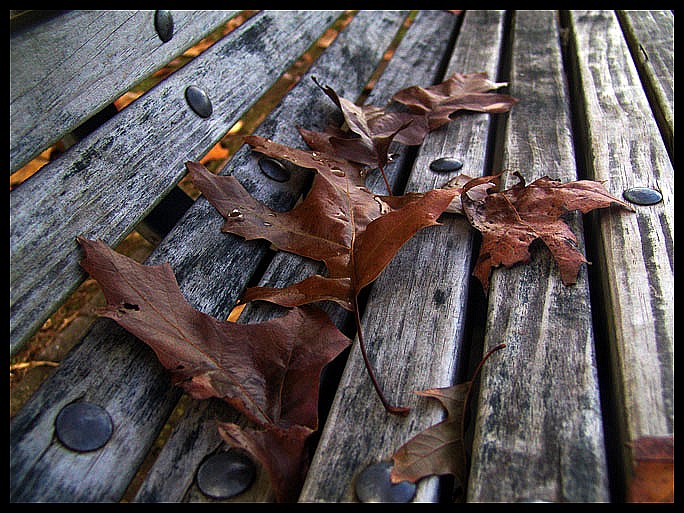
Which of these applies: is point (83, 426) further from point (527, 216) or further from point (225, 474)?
point (527, 216)

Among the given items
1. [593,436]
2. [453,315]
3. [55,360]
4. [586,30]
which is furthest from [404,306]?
[586,30]

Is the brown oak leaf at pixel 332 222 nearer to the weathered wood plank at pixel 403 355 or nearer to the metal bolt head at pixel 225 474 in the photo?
the weathered wood plank at pixel 403 355

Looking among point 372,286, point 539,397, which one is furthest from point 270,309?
point 539,397

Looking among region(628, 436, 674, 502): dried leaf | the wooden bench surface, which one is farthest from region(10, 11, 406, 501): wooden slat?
region(628, 436, 674, 502): dried leaf

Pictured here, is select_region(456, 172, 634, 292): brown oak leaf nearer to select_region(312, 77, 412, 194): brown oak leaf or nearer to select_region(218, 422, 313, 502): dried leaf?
select_region(312, 77, 412, 194): brown oak leaf

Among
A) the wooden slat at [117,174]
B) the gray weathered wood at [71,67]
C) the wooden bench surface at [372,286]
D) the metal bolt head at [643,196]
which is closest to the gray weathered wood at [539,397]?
the wooden bench surface at [372,286]

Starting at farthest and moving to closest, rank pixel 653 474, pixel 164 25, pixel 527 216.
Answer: pixel 164 25 → pixel 527 216 → pixel 653 474
